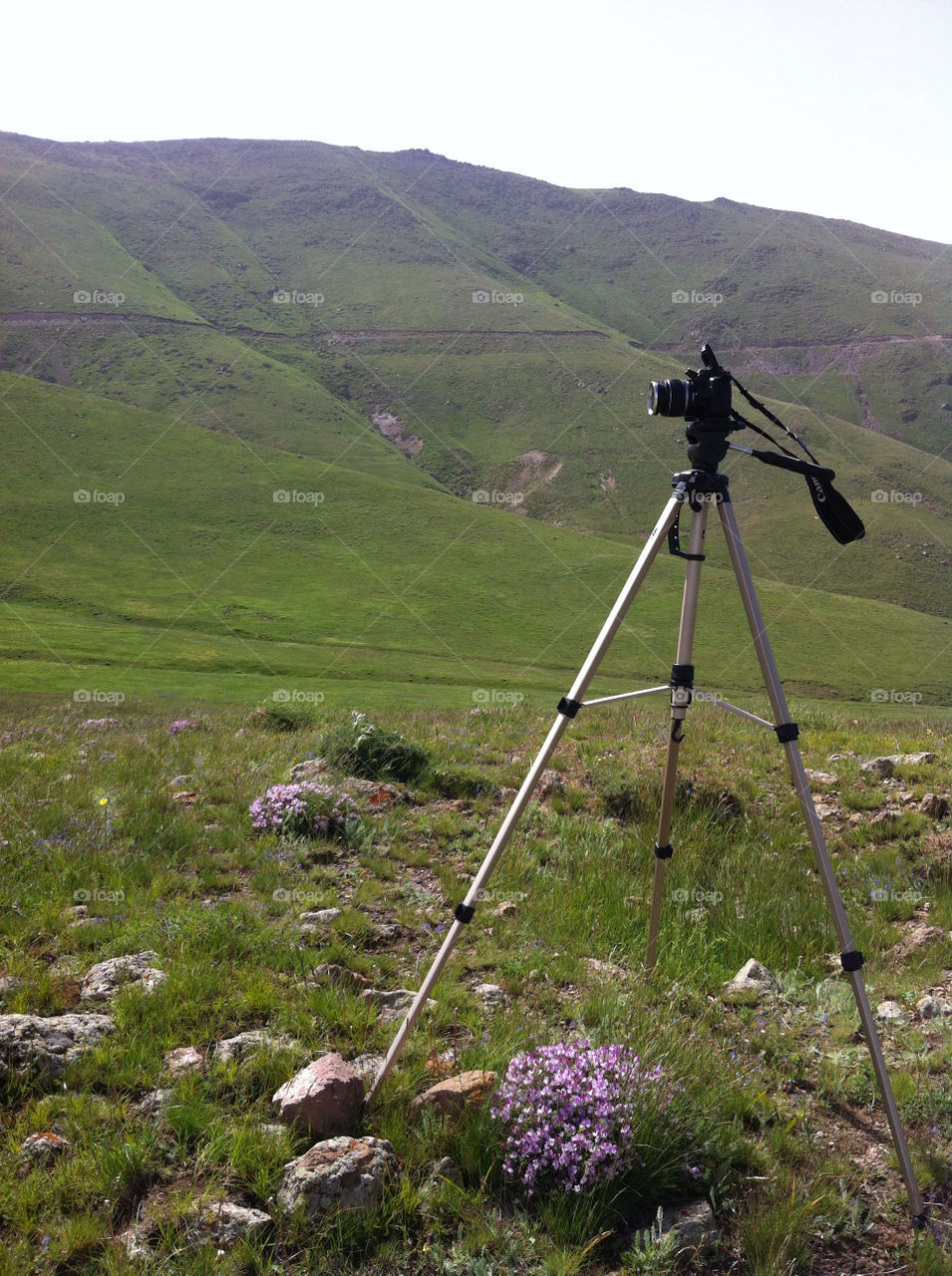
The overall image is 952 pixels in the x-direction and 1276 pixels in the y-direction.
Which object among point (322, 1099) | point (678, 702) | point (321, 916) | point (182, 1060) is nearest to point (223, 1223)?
point (322, 1099)

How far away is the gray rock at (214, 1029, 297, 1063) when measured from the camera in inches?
156

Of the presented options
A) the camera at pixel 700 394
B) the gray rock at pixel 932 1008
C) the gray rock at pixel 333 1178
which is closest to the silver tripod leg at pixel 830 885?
the camera at pixel 700 394

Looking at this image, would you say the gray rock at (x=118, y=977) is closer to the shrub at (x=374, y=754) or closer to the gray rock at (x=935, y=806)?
the shrub at (x=374, y=754)

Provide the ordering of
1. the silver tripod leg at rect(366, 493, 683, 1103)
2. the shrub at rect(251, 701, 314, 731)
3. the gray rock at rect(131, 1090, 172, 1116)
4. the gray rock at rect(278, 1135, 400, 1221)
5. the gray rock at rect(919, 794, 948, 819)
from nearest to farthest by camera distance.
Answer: the gray rock at rect(278, 1135, 400, 1221)
the gray rock at rect(131, 1090, 172, 1116)
the silver tripod leg at rect(366, 493, 683, 1103)
the gray rock at rect(919, 794, 948, 819)
the shrub at rect(251, 701, 314, 731)

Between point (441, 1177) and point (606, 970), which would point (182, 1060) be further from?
point (606, 970)

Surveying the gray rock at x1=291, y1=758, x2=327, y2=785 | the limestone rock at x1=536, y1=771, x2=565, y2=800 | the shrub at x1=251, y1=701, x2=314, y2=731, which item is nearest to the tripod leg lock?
the limestone rock at x1=536, y1=771, x2=565, y2=800

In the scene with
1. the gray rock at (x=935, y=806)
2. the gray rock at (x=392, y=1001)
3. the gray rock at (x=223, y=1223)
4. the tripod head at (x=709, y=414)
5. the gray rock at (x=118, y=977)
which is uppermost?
the tripod head at (x=709, y=414)

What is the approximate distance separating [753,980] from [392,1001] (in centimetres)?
227

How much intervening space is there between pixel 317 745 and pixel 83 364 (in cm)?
15754

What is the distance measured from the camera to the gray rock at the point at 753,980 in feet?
16.9

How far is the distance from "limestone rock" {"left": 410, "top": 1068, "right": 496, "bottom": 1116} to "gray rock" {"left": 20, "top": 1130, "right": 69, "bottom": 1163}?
1439mm

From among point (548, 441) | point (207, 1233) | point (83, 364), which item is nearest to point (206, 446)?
point (83, 364)

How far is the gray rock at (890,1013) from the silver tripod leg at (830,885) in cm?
104

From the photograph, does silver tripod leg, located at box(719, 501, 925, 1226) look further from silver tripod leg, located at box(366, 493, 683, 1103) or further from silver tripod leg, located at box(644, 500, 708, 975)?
silver tripod leg, located at box(366, 493, 683, 1103)
